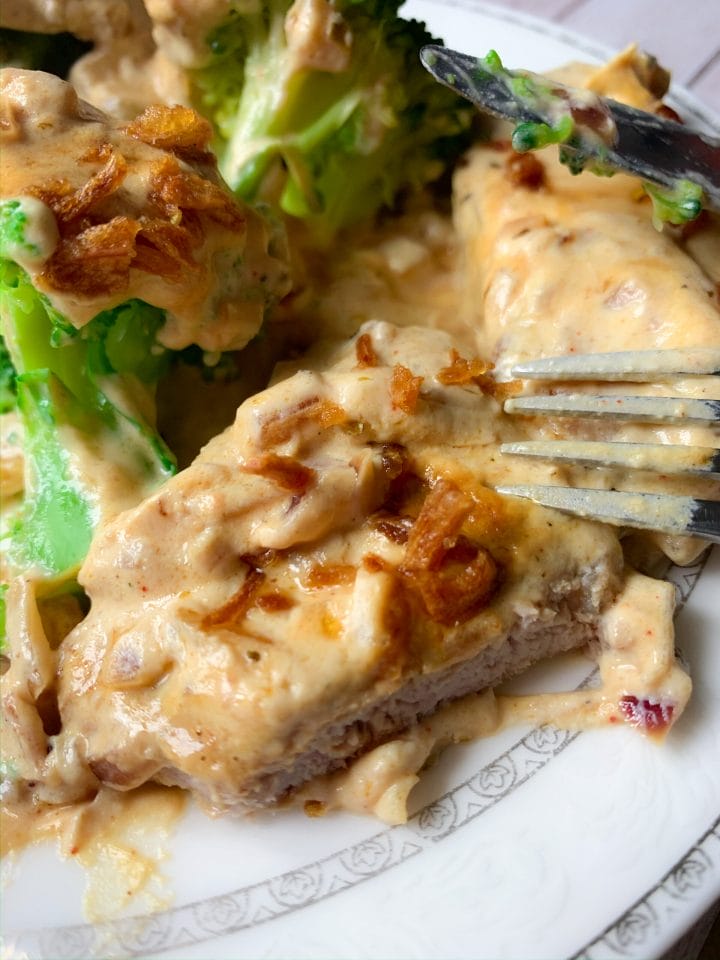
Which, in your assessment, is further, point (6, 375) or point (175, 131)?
point (6, 375)

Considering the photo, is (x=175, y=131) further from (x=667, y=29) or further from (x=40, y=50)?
(x=667, y=29)

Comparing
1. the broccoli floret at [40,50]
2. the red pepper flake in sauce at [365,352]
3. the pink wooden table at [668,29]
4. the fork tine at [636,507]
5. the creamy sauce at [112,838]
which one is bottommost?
the creamy sauce at [112,838]

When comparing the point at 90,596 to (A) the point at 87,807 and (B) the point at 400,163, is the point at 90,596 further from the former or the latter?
(B) the point at 400,163

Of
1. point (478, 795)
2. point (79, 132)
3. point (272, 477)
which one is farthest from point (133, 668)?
point (79, 132)

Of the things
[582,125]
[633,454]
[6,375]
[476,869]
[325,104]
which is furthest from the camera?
[325,104]

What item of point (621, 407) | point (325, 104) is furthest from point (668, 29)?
point (621, 407)

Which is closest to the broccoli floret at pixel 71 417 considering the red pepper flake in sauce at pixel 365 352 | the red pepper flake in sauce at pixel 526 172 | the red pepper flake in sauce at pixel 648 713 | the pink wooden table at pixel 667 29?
the red pepper flake in sauce at pixel 365 352

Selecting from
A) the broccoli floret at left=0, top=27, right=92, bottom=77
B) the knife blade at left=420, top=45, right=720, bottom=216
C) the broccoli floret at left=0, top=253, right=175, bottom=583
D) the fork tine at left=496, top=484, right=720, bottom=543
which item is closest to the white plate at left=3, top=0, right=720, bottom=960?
the fork tine at left=496, top=484, right=720, bottom=543

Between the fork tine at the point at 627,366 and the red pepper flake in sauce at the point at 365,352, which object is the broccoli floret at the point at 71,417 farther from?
the fork tine at the point at 627,366
